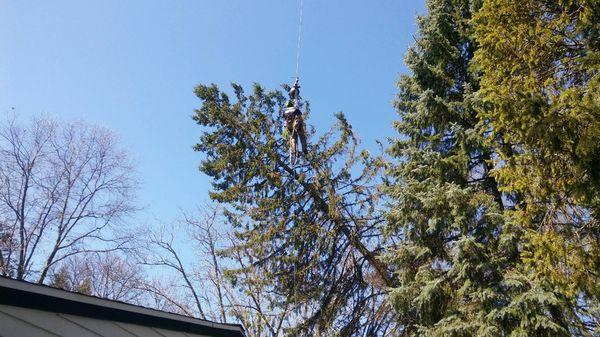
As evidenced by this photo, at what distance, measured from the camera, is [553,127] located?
5.13 m

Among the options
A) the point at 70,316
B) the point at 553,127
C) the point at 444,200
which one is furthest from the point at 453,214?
the point at 70,316

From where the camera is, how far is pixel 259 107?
517 inches

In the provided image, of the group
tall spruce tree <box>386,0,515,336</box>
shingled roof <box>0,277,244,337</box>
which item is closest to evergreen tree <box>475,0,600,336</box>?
tall spruce tree <box>386,0,515,336</box>

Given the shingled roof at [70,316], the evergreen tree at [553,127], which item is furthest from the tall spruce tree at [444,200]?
the shingled roof at [70,316]

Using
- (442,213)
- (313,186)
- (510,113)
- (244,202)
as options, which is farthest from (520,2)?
(244,202)

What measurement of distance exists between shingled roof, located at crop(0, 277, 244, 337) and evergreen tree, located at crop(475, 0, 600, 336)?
481 centimetres

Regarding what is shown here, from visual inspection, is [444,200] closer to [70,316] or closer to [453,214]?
[453,214]

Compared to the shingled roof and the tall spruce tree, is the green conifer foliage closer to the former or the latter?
the tall spruce tree

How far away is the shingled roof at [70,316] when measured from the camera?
12.9 ft

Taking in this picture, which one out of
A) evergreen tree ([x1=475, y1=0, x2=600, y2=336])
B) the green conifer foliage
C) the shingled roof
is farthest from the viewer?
the green conifer foliage

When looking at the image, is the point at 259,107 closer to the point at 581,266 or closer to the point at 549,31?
the point at 549,31

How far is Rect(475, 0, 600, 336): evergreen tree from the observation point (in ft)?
16.8

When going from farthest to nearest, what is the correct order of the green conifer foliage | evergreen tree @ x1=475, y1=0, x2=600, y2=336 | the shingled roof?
the green conifer foliage
evergreen tree @ x1=475, y1=0, x2=600, y2=336
the shingled roof

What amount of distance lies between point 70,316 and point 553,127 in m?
5.68
